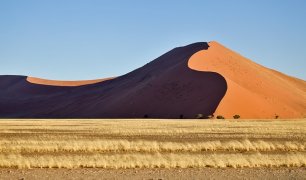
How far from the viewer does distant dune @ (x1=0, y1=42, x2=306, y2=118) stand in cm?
8856

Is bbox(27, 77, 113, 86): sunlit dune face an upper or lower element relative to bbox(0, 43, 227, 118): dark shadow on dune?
upper

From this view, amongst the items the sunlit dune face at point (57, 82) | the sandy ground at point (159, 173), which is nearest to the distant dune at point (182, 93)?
the sunlit dune face at point (57, 82)

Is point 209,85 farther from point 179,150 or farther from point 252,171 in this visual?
point 252,171

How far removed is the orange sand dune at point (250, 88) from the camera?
86750 millimetres

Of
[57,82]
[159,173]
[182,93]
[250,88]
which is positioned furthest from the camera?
[57,82]

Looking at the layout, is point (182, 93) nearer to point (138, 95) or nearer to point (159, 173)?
point (138, 95)

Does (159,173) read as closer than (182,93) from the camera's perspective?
A: Yes

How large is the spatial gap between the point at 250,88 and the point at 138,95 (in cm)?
1915

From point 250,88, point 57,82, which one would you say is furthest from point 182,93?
point 57,82

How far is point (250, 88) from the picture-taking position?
9619 centimetres

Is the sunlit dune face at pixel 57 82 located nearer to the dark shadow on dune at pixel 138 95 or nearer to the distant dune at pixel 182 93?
the distant dune at pixel 182 93

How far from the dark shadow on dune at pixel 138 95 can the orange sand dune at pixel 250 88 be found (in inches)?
81.2

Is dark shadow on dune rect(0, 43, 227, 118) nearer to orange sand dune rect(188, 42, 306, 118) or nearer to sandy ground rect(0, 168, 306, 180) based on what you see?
orange sand dune rect(188, 42, 306, 118)

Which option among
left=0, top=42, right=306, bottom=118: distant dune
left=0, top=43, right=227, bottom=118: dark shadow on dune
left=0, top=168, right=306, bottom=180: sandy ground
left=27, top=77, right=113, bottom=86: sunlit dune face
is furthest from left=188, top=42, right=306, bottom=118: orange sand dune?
left=0, top=168, right=306, bottom=180: sandy ground
